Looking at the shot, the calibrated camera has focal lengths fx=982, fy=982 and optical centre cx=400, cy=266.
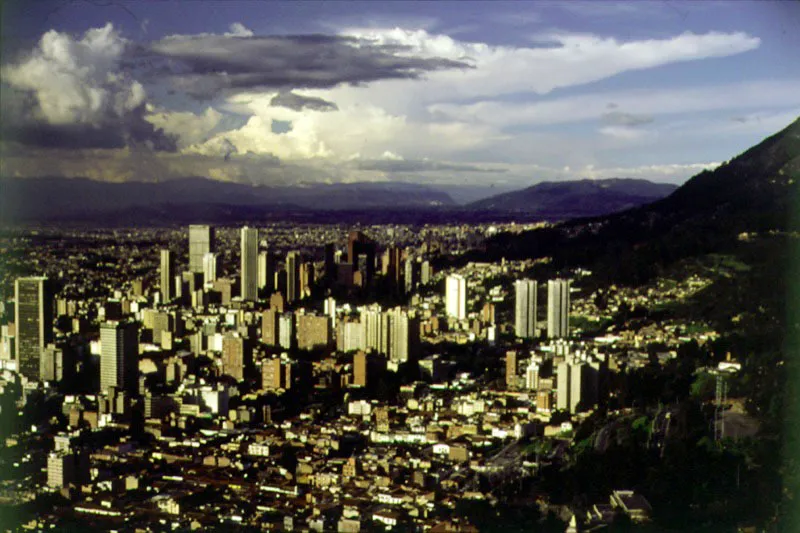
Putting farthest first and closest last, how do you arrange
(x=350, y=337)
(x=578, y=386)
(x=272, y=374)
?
(x=350, y=337)
(x=272, y=374)
(x=578, y=386)

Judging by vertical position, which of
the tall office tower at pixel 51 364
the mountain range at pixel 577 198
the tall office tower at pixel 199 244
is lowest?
the tall office tower at pixel 51 364

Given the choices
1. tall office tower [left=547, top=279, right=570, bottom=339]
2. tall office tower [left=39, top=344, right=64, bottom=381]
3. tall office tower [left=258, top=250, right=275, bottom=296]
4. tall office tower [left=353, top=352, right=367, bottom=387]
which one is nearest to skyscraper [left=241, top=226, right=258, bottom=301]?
tall office tower [left=258, top=250, right=275, bottom=296]

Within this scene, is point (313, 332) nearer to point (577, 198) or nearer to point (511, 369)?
point (511, 369)

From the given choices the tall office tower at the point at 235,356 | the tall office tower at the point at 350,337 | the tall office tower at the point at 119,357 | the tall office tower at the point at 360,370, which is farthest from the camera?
the tall office tower at the point at 350,337

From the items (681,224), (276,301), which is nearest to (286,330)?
(276,301)

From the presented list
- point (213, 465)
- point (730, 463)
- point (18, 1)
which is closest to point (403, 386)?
point (213, 465)

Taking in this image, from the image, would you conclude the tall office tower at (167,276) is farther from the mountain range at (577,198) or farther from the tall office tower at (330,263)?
the mountain range at (577,198)

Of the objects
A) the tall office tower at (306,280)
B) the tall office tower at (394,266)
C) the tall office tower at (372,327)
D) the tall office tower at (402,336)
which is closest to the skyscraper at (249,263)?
the tall office tower at (306,280)
